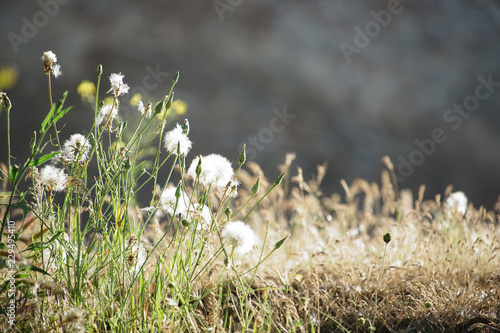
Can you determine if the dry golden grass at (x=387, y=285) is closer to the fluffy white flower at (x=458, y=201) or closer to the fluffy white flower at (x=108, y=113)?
the fluffy white flower at (x=458, y=201)

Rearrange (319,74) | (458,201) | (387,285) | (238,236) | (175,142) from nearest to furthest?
(238,236), (175,142), (387,285), (458,201), (319,74)

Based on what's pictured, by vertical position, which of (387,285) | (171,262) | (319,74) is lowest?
(387,285)

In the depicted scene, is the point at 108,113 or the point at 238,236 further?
the point at 108,113

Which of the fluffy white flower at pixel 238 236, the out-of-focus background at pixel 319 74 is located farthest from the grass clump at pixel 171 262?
the out-of-focus background at pixel 319 74

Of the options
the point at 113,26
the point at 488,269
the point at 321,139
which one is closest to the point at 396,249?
the point at 488,269

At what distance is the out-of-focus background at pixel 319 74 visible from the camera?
4957mm

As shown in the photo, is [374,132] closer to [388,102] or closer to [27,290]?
[388,102]

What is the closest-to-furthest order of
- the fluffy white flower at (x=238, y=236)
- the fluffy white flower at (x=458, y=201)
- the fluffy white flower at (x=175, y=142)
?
the fluffy white flower at (x=238, y=236), the fluffy white flower at (x=175, y=142), the fluffy white flower at (x=458, y=201)

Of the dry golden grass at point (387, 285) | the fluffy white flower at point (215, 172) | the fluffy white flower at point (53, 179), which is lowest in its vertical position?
the dry golden grass at point (387, 285)

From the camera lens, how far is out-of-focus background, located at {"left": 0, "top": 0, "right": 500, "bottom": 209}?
16.3 ft

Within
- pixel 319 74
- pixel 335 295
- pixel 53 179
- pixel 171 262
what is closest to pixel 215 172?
pixel 171 262

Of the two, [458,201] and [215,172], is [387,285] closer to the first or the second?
[458,201]

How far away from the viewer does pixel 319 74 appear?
557cm

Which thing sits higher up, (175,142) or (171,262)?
(175,142)
